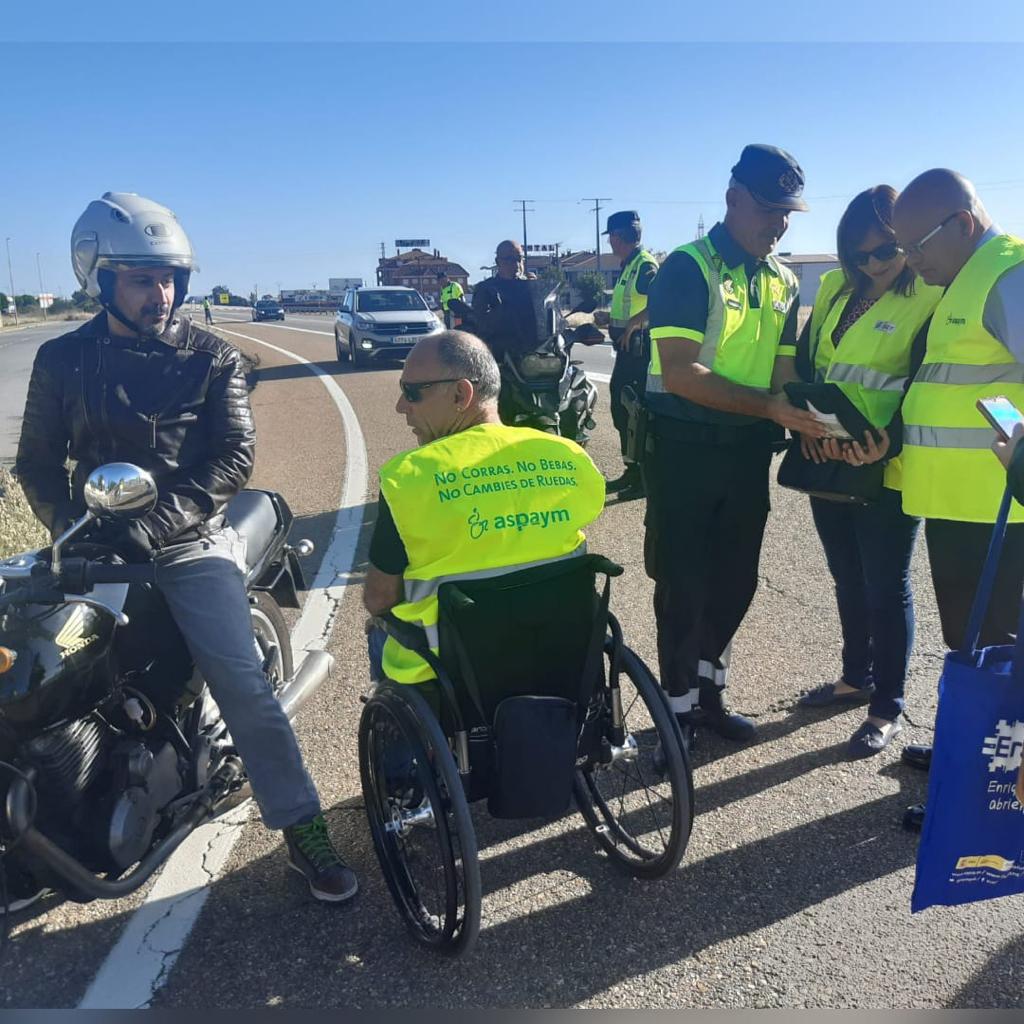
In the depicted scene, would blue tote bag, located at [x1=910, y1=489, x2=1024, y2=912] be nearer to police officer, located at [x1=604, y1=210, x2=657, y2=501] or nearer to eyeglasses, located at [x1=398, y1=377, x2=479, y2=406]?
eyeglasses, located at [x1=398, y1=377, x2=479, y2=406]

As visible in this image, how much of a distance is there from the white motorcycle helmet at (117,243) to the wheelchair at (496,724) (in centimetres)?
138

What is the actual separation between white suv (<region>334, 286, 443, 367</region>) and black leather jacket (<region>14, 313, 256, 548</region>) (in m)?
17.5

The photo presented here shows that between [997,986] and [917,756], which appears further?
[917,756]

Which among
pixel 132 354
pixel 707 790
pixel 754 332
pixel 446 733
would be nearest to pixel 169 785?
pixel 446 733

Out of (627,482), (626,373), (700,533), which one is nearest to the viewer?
(700,533)

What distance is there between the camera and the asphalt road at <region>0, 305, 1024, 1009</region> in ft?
8.12

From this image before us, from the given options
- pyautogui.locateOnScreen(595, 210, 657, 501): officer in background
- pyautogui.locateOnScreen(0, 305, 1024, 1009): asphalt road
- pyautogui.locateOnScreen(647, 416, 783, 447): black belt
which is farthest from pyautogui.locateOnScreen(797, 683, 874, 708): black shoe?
pyautogui.locateOnScreen(595, 210, 657, 501): officer in background

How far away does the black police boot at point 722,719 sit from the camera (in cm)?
377

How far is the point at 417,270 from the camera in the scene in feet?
349

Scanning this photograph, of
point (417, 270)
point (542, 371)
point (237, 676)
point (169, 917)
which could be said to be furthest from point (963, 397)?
point (417, 270)

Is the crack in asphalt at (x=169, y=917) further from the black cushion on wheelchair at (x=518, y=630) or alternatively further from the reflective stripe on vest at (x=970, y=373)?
the reflective stripe on vest at (x=970, y=373)

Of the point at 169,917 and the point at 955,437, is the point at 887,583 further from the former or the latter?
the point at 169,917

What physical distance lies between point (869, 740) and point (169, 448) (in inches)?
111

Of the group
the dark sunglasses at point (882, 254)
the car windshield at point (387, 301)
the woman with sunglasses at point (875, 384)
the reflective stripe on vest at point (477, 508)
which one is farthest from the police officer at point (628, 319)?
the car windshield at point (387, 301)
